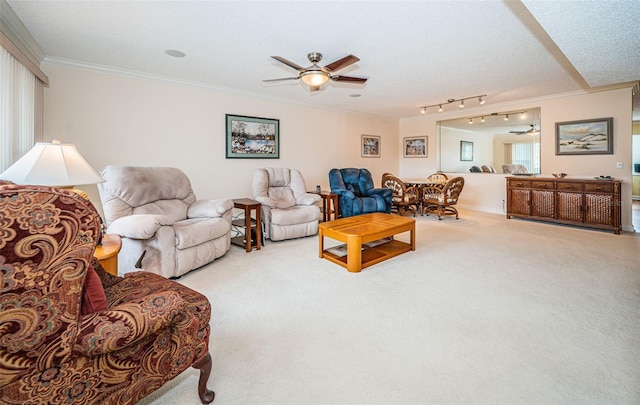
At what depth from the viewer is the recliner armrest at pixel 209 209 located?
345 centimetres

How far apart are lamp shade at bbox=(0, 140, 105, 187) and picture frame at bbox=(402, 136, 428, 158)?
6960 millimetres

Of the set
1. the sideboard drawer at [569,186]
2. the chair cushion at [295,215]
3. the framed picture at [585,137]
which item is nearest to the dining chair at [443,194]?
the sideboard drawer at [569,186]

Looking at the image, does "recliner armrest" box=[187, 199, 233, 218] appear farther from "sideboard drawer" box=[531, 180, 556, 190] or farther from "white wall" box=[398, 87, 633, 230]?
"white wall" box=[398, 87, 633, 230]

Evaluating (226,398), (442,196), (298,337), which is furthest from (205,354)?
(442,196)

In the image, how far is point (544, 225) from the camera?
522cm

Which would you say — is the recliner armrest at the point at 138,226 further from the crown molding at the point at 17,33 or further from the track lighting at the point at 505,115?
the track lighting at the point at 505,115

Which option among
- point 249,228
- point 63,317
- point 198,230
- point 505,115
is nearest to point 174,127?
point 249,228

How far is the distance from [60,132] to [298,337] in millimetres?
3881

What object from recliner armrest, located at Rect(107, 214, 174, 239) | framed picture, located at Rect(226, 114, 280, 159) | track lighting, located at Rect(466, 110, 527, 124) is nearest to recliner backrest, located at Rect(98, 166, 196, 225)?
recliner armrest, located at Rect(107, 214, 174, 239)

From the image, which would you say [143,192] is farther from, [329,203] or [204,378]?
[329,203]

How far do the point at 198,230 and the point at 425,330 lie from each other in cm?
229

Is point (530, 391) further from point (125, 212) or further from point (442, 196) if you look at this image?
→ point (442, 196)

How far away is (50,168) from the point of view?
6.56ft

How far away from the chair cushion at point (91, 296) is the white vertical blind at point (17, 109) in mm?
2471
